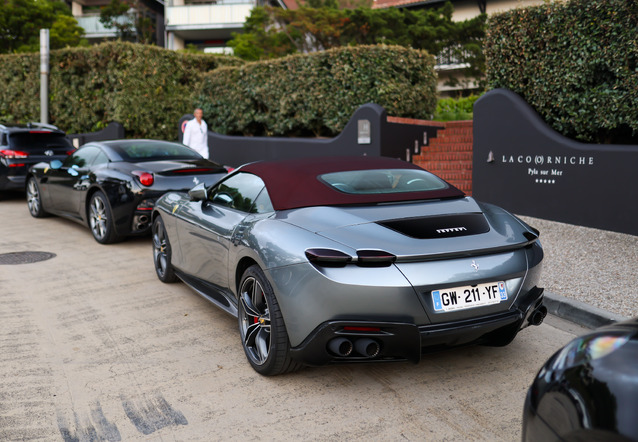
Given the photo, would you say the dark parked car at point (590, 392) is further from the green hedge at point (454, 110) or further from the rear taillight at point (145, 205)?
the green hedge at point (454, 110)

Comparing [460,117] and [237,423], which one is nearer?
[237,423]

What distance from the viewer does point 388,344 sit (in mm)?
3410

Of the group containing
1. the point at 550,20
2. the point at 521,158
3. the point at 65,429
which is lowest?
the point at 65,429

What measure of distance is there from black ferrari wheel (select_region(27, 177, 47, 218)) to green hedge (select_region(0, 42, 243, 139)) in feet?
26.1

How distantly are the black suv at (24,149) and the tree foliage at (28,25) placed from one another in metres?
18.9

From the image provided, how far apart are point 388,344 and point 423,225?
0.78 meters

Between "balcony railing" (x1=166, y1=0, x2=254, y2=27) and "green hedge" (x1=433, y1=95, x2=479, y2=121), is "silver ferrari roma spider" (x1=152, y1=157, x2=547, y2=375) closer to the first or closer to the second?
"green hedge" (x1=433, y1=95, x2=479, y2=121)

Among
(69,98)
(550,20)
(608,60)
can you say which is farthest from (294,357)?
(69,98)

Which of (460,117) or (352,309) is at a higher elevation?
(460,117)

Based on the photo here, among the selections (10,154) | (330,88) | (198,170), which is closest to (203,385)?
(198,170)

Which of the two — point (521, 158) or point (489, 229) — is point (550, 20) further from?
point (489, 229)

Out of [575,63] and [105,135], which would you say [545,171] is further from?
[105,135]

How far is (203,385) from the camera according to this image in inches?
153

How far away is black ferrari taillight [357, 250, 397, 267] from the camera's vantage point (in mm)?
3412
